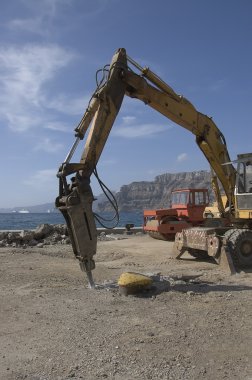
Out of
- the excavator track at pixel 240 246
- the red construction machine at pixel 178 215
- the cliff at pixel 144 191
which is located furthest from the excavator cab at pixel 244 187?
the cliff at pixel 144 191

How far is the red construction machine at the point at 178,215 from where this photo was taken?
67.2 ft

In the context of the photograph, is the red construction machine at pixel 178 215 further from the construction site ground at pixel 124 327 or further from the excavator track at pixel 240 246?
the construction site ground at pixel 124 327

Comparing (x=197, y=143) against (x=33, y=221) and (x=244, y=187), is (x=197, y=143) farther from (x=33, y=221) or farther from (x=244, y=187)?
(x=33, y=221)

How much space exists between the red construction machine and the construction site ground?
8145 mm

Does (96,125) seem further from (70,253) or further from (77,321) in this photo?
(70,253)

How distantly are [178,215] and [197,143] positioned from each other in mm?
7559

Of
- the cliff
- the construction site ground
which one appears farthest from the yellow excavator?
the cliff

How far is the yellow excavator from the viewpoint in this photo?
9867mm

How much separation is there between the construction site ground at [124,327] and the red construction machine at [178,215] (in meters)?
8.15

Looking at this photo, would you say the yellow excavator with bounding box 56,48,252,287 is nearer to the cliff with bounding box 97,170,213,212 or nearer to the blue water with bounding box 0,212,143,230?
the blue water with bounding box 0,212,143,230

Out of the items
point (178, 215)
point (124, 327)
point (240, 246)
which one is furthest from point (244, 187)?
point (178, 215)

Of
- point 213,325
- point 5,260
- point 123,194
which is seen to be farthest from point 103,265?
point 123,194

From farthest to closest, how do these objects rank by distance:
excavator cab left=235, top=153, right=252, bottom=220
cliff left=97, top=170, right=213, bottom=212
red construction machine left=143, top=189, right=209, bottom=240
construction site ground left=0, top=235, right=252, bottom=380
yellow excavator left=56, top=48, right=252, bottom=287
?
cliff left=97, top=170, right=213, bottom=212 → red construction machine left=143, top=189, right=209, bottom=240 → excavator cab left=235, top=153, right=252, bottom=220 → yellow excavator left=56, top=48, right=252, bottom=287 → construction site ground left=0, top=235, right=252, bottom=380

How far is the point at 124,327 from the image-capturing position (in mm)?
7109
